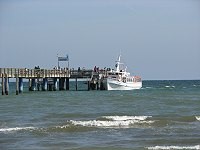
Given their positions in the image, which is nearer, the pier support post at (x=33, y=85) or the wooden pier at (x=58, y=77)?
the wooden pier at (x=58, y=77)

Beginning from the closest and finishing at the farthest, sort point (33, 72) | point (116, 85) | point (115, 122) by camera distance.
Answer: point (115, 122)
point (33, 72)
point (116, 85)

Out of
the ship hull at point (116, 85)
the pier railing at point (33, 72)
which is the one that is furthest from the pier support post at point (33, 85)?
the ship hull at point (116, 85)

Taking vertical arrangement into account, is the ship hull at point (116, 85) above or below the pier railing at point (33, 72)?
below

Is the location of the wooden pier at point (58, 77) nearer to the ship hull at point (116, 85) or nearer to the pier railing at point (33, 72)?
the pier railing at point (33, 72)

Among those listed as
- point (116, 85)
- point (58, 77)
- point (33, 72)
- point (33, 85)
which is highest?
point (33, 72)

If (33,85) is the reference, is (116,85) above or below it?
below

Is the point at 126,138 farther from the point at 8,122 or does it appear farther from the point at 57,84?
the point at 57,84

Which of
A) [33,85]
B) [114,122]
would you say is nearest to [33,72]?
[33,85]

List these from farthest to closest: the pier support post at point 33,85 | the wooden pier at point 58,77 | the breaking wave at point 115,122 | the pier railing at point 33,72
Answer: the pier support post at point 33,85
the wooden pier at point 58,77
the pier railing at point 33,72
the breaking wave at point 115,122

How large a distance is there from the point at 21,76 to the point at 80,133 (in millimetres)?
40551

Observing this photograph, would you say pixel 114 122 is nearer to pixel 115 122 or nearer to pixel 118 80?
pixel 115 122

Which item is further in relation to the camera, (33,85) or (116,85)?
(116,85)

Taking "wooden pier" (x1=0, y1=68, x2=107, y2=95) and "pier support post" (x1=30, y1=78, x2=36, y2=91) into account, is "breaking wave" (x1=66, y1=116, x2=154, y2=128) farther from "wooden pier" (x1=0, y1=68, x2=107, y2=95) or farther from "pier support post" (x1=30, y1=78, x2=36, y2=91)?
"pier support post" (x1=30, y1=78, x2=36, y2=91)

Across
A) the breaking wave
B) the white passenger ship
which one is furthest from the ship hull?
the breaking wave
